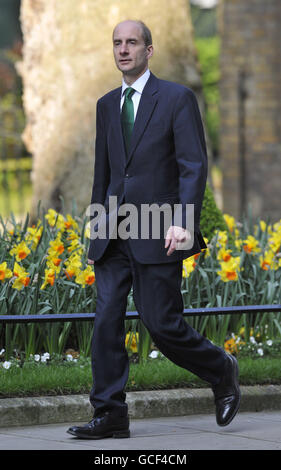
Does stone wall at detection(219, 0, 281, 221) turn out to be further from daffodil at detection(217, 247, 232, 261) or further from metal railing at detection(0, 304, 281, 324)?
metal railing at detection(0, 304, 281, 324)

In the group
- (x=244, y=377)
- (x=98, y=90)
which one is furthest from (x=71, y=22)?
(x=244, y=377)

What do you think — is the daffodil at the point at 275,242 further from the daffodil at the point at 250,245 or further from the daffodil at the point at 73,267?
the daffodil at the point at 73,267

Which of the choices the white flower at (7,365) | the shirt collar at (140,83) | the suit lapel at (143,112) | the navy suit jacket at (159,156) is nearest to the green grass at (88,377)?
the white flower at (7,365)

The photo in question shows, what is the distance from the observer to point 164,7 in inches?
358

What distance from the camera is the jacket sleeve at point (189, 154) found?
4789 millimetres

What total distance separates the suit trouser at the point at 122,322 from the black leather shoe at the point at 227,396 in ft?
0.32

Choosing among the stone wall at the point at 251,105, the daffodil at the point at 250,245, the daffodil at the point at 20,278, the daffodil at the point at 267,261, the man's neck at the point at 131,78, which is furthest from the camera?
the stone wall at the point at 251,105

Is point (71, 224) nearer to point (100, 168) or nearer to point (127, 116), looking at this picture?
point (100, 168)

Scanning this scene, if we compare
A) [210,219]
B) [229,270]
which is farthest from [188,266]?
[210,219]

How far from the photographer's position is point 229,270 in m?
6.54

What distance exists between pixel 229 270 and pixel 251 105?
7.02 metres
